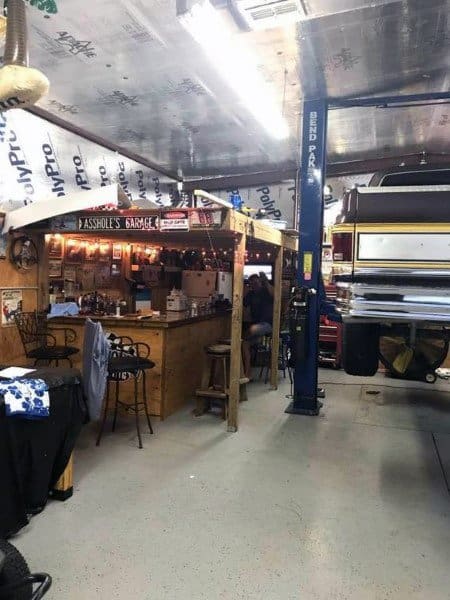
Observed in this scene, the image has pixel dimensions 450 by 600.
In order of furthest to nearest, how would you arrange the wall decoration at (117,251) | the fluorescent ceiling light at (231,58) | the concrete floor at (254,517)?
the wall decoration at (117,251)
the fluorescent ceiling light at (231,58)
the concrete floor at (254,517)

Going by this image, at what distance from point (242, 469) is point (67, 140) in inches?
211

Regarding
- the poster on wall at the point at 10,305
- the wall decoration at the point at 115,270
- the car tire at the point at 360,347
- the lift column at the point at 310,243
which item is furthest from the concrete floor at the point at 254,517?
the wall decoration at the point at 115,270

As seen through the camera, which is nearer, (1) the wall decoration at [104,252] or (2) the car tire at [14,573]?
(2) the car tire at [14,573]

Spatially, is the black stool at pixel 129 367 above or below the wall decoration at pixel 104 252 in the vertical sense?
below

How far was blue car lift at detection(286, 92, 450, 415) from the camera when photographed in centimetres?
546

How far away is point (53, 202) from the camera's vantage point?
460cm

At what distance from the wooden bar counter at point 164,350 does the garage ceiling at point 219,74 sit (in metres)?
2.74

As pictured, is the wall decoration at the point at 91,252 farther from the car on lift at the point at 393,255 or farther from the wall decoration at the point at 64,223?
the car on lift at the point at 393,255

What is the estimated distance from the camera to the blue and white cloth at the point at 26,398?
2.49m

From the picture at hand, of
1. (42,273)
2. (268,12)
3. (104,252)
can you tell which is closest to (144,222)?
(42,273)

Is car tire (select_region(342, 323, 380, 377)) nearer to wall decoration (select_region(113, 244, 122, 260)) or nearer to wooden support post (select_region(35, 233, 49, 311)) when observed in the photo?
wooden support post (select_region(35, 233, 49, 311))

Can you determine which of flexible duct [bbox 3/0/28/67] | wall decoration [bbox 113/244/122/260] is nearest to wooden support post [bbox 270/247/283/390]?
wall decoration [bbox 113/244/122/260]

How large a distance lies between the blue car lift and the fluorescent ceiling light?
1.58 feet

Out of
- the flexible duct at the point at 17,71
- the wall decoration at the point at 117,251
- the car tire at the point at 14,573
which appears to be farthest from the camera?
the wall decoration at the point at 117,251
